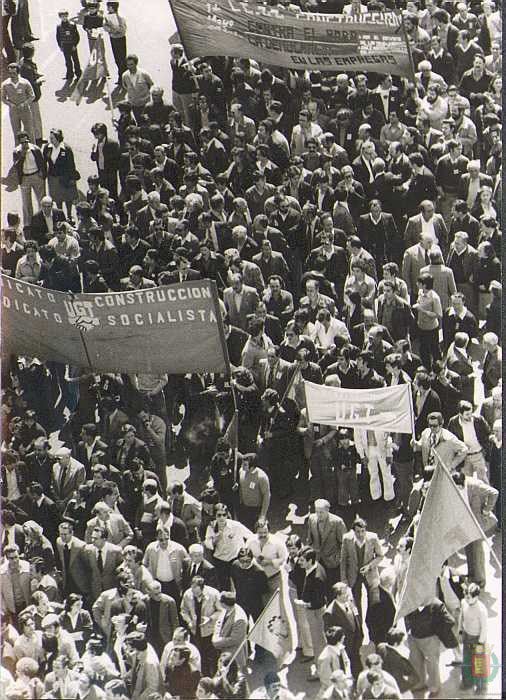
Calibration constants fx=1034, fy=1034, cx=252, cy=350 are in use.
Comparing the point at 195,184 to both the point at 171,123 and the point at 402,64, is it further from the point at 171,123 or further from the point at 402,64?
the point at 402,64

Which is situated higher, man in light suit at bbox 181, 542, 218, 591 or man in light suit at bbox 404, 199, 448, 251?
man in light suit at bbox 404, 199, 448, 251

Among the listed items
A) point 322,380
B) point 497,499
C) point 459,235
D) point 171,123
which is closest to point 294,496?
point 322,380

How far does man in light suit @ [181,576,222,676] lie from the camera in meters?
5.67

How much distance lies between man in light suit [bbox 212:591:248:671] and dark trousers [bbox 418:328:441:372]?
1664 millimetres

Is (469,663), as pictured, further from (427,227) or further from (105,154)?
(105,154)

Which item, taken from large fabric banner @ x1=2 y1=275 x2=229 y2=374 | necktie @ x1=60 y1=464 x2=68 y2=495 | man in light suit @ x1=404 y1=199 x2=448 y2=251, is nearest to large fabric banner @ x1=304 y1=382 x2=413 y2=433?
large fabric banner @ x1=2 y1=275 x2=229 y2=374

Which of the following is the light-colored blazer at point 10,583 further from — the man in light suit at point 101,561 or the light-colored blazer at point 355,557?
the light-colored blazer at point 355,557

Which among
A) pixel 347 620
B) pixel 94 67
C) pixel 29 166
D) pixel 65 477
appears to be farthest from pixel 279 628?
pixel 94 67

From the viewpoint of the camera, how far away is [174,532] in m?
5.68

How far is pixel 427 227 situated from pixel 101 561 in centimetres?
257

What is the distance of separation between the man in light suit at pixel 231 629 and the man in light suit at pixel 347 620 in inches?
18.1

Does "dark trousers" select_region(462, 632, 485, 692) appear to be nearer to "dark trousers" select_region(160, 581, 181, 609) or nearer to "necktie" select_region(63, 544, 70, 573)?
"dark trousers" select_region(160, 581, 181, 609)

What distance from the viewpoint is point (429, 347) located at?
18.7 ft

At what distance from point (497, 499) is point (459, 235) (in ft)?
4.82
